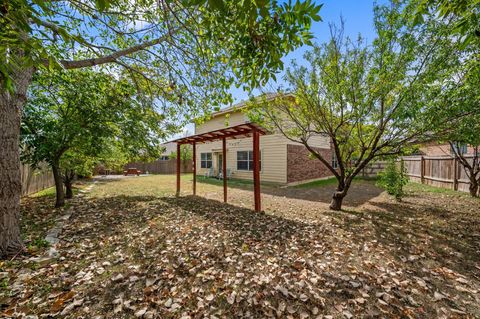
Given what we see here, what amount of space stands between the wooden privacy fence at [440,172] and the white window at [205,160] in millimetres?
13851

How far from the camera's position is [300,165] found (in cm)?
1376

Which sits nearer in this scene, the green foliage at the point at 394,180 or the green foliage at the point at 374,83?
the green foliage at the point at 374,83

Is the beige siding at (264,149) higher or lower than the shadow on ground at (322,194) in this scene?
higher

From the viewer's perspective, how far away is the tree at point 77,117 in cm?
551

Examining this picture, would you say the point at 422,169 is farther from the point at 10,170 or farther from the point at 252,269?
the point at 10,170

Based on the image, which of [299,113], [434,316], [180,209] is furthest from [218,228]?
[299,113]

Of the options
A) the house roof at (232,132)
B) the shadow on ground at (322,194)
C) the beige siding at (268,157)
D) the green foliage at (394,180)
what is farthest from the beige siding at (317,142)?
the house roof at (232,132)

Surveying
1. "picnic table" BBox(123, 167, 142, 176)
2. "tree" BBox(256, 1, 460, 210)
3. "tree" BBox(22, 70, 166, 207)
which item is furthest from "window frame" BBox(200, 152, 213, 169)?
"tree" BBox(256, 1, 460, 210)

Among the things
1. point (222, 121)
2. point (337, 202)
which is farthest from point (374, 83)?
point (222, 121)

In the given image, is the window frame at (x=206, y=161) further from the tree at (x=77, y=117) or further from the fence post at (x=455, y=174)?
the fence post at (x=455, y=174)

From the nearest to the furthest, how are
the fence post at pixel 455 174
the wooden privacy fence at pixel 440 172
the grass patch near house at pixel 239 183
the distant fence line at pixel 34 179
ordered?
the distant fence line at pixel 34 179 < the wooden privacy fence at pixel 440 172 < the fence post at pixel 455 174 < the grass patch near house at pixel 239 183

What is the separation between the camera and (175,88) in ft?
18.9

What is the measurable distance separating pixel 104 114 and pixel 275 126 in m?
5.42

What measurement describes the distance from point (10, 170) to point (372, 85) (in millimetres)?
7560
